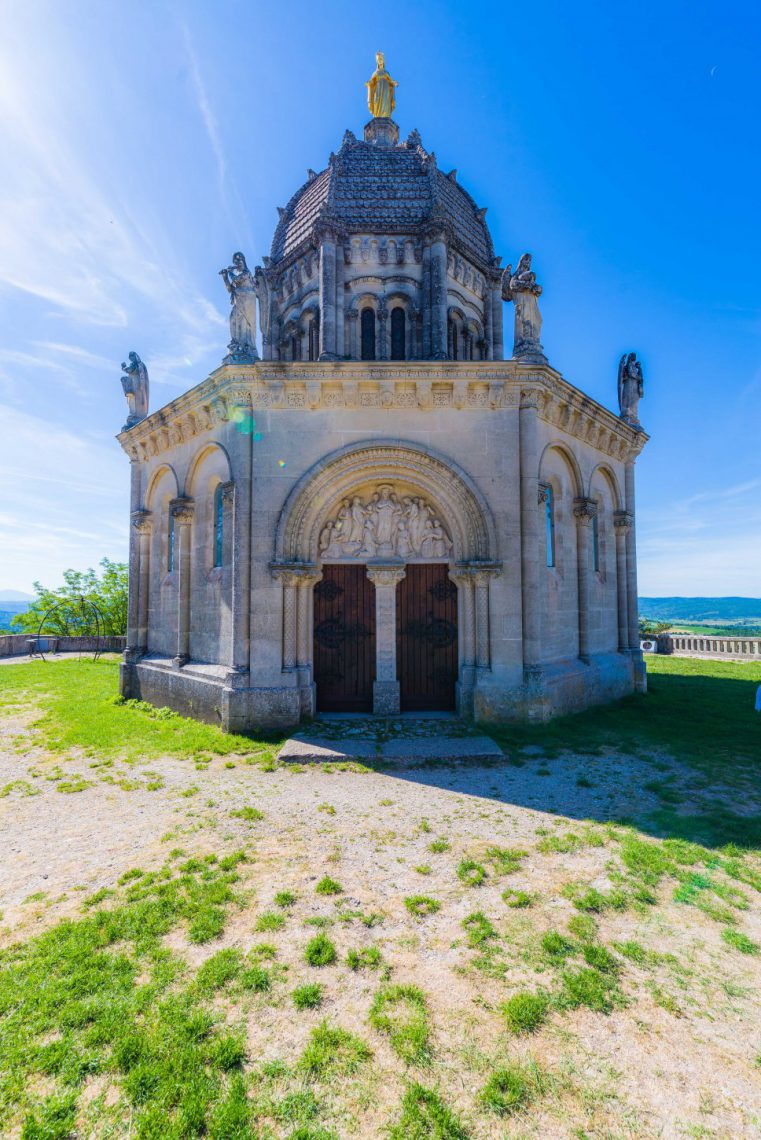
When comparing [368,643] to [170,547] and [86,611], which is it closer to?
[170,547]

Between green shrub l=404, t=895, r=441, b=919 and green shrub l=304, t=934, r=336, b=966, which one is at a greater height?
green shrub l=304, t=934, r=336, b=966

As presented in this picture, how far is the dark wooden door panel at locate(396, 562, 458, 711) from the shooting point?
10328mm

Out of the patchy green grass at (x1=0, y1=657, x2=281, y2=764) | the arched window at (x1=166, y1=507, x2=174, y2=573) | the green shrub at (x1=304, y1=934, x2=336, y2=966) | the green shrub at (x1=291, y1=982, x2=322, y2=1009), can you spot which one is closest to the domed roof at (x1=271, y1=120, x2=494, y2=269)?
the arched window at (x1=166, y1=507, x2=174, y2=573)

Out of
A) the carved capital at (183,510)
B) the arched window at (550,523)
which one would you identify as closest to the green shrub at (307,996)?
the arched window at (550,523)

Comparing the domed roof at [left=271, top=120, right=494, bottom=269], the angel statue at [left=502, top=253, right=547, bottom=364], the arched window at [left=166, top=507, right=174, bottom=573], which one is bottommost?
the arched window at [left=166, top=507, right=174, bottom=573]

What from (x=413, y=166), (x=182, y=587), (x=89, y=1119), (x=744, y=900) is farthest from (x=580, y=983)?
(x=413, y=166)

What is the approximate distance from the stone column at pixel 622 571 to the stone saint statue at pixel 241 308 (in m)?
10.5

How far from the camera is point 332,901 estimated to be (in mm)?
4336

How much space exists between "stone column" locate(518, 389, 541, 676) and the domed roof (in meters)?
8.53

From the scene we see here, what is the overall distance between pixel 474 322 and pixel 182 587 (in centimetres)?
1256

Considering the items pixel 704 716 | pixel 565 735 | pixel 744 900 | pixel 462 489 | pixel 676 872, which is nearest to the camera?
pixel 744 900

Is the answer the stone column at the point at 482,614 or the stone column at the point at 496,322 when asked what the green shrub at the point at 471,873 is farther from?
the stone column at the point at 496,322

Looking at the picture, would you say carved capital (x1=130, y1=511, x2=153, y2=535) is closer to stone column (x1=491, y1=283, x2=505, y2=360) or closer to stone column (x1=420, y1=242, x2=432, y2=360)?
stone column (x1=420, y1=242, x2=432, y2=360)

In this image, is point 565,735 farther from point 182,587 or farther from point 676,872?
point 182,587
